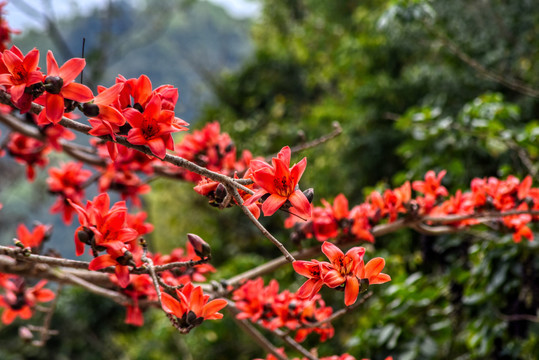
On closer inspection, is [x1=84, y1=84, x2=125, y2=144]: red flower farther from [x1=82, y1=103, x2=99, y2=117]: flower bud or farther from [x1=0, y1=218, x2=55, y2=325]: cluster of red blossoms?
[x1=0, y1=218, x2=55, y2=325]: cluster of red blossoms

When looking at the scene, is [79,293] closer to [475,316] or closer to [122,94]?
[475,316]

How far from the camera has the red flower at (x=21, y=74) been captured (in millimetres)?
438

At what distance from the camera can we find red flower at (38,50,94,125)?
0.44 meters

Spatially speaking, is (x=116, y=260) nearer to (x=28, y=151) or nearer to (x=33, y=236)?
(x=33, y=236)

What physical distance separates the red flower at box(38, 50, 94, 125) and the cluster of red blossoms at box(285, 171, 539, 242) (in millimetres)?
453

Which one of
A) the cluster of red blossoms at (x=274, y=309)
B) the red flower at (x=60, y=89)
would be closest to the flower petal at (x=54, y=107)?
the red flower at (x=60, y=89)

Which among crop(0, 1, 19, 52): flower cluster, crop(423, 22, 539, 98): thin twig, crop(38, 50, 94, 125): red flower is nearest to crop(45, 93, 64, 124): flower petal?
crop(38, 50, 94, 125): red flower

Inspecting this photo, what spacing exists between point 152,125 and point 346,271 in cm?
25

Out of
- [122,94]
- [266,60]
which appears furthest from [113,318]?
[122,94]

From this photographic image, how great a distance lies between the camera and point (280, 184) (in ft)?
1.50

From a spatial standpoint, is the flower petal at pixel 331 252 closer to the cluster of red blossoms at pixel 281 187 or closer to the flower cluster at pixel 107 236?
the cluster of red blossoms at pixel 281 187

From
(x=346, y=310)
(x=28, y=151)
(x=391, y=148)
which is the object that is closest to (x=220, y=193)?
(x=346, y=310)

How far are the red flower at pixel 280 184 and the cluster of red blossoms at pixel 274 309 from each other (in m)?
0.36

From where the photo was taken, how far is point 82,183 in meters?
1.10
